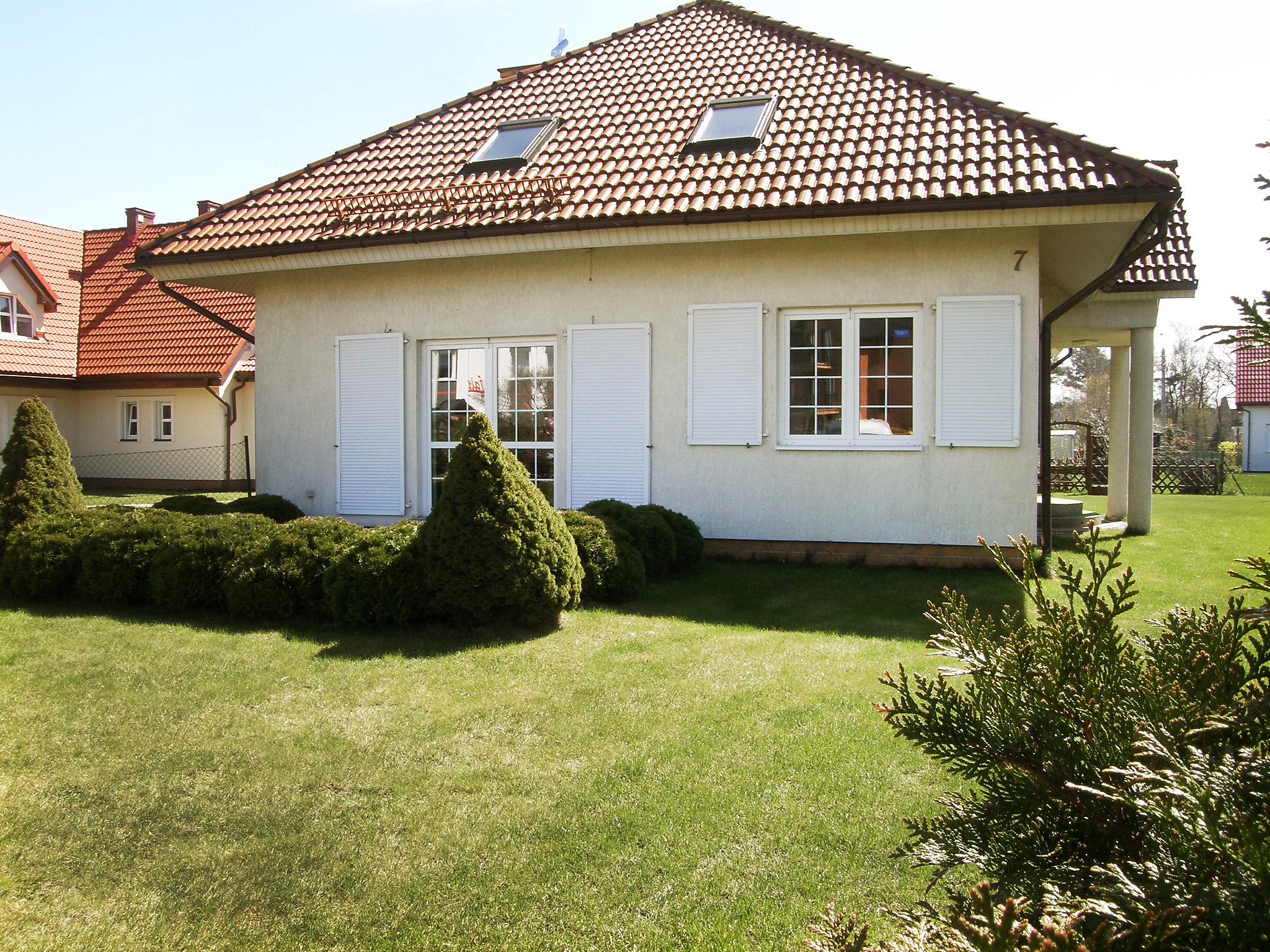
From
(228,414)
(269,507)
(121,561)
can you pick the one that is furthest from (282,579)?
(228,414)

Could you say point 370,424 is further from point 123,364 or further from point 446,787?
point 123,364

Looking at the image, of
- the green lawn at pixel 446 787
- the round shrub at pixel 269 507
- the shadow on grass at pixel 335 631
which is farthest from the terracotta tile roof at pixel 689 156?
the shadow on grass at pixel 335 631

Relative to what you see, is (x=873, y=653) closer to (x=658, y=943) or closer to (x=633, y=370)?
(x=658, y=943)

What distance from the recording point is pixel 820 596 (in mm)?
8422

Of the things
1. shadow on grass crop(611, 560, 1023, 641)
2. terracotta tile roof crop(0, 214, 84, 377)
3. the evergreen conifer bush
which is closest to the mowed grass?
shadow on grass crop(611, 560, 1023, 641)

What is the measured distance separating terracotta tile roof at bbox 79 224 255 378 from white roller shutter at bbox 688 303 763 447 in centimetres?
1686

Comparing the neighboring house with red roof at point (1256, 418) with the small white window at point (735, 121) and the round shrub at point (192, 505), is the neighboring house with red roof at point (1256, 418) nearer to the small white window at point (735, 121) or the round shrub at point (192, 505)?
the small white window at point (735, 121)

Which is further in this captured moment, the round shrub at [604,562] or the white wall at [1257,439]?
the white wall at [1257,439]

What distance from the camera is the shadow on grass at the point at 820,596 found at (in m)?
7.39

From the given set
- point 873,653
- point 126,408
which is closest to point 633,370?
point 873,653

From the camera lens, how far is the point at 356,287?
11875mm

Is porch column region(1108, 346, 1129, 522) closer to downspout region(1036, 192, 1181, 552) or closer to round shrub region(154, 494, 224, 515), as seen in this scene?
downspout region(1036, 192, 1181, 552)

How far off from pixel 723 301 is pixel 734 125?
8.49ft

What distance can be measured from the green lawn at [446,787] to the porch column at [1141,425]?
846 cm
